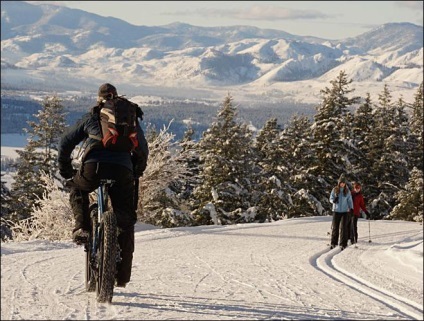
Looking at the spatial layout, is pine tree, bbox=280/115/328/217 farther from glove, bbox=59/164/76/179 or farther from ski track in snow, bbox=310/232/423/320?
glove, bbox=59/164/76/179

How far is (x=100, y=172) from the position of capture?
18.4 feet

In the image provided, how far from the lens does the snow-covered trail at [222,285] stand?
545 cm

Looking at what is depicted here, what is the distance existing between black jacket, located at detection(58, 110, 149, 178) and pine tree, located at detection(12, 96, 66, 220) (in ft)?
96.4

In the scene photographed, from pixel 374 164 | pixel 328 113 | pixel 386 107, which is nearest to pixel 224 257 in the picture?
pixel 328 113

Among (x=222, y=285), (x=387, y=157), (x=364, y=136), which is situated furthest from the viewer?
(x=364, y=136)

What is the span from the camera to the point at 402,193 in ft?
106

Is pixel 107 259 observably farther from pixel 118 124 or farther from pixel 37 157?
pixel 37 157

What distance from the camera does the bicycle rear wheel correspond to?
5438mm

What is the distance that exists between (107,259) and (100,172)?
0.76m

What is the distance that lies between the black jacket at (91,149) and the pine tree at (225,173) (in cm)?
2576

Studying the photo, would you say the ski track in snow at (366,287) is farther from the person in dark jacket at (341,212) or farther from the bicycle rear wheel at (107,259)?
the bicycle rear wheel at (107,259)

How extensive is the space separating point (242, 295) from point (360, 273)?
340 cm

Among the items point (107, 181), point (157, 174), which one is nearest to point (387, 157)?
point (157, 174)

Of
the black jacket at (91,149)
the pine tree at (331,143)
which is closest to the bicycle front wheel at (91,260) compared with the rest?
the black jacket at (91,149)
